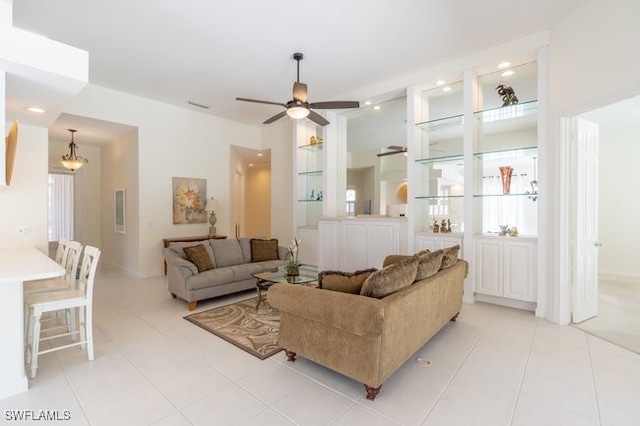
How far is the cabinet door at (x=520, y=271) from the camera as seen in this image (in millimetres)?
3895

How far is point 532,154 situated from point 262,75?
417 cm

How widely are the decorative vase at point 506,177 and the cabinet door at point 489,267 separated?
2.51 feet

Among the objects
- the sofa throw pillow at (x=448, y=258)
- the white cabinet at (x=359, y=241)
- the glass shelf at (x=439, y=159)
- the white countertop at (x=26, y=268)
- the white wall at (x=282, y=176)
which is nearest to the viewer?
the white countertop at (x=26, y=268)

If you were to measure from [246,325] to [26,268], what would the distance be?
80.9 inches

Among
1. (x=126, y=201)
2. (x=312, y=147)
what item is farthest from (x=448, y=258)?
(x=126, y=201)

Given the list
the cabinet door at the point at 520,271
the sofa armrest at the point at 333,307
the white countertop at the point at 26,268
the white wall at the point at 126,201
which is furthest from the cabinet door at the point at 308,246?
the white countertop at the point at 26,268

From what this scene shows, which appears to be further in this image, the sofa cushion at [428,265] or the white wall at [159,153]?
the white wall at [159,153]

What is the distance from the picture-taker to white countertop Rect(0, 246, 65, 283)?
2109 mm

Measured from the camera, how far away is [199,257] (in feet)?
14.6

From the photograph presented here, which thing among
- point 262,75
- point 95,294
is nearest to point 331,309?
point 262,75

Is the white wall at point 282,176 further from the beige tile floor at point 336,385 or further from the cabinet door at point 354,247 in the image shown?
the beige tile floor at point 336,385

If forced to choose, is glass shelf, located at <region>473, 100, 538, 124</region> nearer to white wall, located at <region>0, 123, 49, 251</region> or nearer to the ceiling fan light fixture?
the ceiling fan light fixture

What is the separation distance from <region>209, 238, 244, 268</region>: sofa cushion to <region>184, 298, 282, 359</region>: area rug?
0.84 meters

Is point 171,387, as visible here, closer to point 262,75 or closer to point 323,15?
point 323,15
